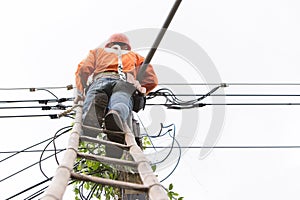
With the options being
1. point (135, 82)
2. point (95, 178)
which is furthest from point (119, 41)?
point (95, 178)

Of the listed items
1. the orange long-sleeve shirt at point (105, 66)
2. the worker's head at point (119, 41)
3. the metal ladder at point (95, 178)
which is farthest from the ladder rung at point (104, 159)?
the worker's head at point (119, 41)

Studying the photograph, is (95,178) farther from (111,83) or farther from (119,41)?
(119,41)

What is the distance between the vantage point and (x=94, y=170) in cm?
275

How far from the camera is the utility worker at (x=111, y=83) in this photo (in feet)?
8.31

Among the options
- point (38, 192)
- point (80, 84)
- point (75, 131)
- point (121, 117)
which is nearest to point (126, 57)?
point (80, 84)

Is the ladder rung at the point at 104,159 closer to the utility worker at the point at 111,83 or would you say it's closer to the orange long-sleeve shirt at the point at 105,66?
the utility worker at the point at 111,83

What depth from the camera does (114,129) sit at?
2.47 m

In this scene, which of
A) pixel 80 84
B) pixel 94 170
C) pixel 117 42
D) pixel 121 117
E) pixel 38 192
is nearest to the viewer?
pixel 121 117

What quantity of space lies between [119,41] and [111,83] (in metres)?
0.76

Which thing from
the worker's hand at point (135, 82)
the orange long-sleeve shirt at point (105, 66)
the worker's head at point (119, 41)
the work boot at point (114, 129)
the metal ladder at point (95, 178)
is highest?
the worker's head at point (119, 41)

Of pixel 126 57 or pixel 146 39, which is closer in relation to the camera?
pixel 126 57

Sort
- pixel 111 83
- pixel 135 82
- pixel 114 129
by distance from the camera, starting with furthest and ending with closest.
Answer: pixel 135 82, pixel 111 83, pixel 114 129

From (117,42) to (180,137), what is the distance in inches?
46.1

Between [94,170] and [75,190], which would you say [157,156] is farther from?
[75,190]
